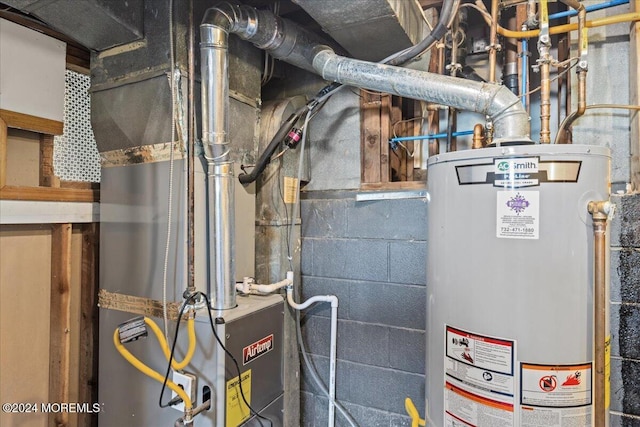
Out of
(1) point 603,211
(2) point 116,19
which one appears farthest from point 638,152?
(2) point 116,19

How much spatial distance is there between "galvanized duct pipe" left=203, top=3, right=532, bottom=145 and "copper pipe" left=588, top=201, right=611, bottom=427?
0.98ft

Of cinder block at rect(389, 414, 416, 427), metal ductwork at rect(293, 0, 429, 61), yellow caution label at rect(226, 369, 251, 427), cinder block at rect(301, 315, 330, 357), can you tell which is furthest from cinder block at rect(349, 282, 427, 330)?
metal ductwork at rect(293, 0, 429, 61)

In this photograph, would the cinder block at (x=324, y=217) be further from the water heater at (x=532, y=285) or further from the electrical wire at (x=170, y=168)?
the water heater at (x=532, y=285)

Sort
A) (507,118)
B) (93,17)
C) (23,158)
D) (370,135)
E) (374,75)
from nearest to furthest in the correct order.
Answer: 1. (507,118)
2. (93,17)
3. (374,75)
4. (23,158)
5. (370,135)

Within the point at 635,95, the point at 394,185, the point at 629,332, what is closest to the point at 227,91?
the point at 394,185

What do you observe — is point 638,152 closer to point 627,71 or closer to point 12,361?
point 627,71

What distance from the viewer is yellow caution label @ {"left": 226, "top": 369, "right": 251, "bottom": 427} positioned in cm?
127

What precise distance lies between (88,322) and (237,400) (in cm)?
91

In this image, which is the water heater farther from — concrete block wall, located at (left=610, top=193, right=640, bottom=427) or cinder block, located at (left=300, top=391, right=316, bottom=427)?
cinder block, located at (left=300, top=391, right=316, bottom=427)

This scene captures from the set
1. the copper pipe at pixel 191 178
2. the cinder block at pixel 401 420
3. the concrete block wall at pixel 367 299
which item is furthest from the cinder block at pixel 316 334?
the copper pipe at pixel 191 178

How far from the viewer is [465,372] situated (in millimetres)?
998

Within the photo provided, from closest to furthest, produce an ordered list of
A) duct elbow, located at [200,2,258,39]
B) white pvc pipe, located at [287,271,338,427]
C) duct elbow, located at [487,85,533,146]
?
1. duct elbow, located at [487,85,533,146]
2. duct elbow, located at [200,2,258,39]
3. white pvc pipe, located at [287,271,338,427]

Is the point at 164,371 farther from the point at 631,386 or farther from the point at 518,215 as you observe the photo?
the point at 631,386

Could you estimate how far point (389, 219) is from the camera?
169 centimetres
